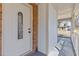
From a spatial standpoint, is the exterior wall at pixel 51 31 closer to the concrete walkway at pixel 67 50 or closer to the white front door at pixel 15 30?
the concrete walkway at pixel 67 50

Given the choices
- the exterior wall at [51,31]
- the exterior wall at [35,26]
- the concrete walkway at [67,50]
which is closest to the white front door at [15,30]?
the exterior wall at [35,26]

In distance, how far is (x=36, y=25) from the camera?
5043mm

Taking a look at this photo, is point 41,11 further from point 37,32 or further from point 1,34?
point 1,34

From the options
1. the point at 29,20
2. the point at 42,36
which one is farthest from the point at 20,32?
the point at 42,36

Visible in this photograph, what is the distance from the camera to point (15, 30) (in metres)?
3.87

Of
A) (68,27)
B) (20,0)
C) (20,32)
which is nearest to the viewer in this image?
(20,0)

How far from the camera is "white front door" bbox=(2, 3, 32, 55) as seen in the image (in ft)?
11.0

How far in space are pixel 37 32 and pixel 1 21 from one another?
2073 mm

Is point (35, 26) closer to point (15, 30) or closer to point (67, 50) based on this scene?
point (15, 30)

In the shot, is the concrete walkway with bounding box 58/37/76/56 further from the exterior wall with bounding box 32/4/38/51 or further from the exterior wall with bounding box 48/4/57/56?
the exterior wall with bounding box 32/4/38/51

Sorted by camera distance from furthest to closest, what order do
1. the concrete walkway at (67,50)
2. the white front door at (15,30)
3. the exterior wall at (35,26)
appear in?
1. the exterior wall at (35,26)
2. the concrete walkway at (67,50)
3. the white front door at (15,30)

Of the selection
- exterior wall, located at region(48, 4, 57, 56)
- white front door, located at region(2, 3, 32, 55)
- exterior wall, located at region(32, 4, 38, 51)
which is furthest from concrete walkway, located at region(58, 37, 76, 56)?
white front door, located at region(2, 3, 32, 55)

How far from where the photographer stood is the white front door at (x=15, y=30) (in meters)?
3.37

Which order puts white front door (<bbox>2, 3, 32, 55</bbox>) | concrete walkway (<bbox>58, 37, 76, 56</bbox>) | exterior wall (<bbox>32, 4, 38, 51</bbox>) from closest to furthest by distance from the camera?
white front door (<bbox>2, 3, 32, 55</bbox>) < concrete walkway (<bbox>58, 37, 76, 56</bbox>) < exterior wall (<bbox>32, 4, 38, 51</bbox>)
